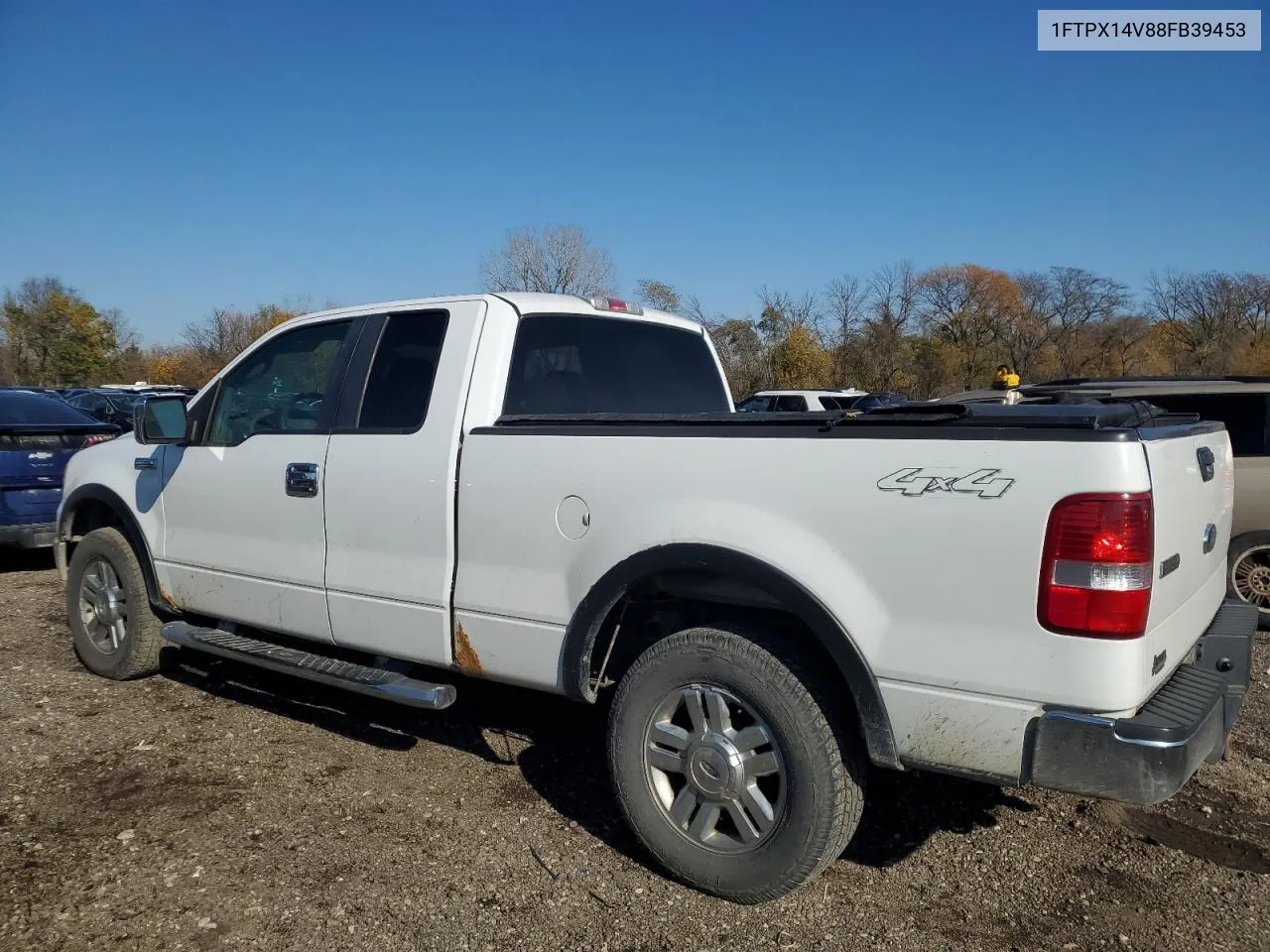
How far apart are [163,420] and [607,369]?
2216 mm

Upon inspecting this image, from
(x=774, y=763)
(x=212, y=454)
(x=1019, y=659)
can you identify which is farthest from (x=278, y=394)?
(x=1019, y=659)

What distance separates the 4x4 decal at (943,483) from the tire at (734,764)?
67 cm

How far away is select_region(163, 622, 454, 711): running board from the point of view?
12.6 feet

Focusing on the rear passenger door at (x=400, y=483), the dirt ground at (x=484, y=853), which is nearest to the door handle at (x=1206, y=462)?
the dirt ground at (x=484, y=853)

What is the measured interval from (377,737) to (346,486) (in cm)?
135

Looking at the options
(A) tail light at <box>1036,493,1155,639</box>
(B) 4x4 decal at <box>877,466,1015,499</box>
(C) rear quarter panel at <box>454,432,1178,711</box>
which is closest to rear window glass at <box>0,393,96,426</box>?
(C) rear quarter panel at <box>454,432,1178,711</box>

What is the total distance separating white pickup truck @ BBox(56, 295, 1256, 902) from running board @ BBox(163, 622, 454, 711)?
0.02 metres

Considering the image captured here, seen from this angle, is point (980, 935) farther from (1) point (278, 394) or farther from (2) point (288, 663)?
(1) point (278, 394)

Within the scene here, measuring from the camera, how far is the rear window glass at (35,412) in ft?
28.2

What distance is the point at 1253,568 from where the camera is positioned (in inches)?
263

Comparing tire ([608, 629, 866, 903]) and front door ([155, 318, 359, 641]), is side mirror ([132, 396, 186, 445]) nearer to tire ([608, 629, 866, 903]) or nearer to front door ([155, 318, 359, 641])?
front door ([155, 318, 359, 641])

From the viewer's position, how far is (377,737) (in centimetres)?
470

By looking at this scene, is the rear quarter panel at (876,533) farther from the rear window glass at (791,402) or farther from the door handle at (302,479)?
the rear window glass at (791,402)

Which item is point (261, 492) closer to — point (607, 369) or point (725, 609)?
point (607, 369)
